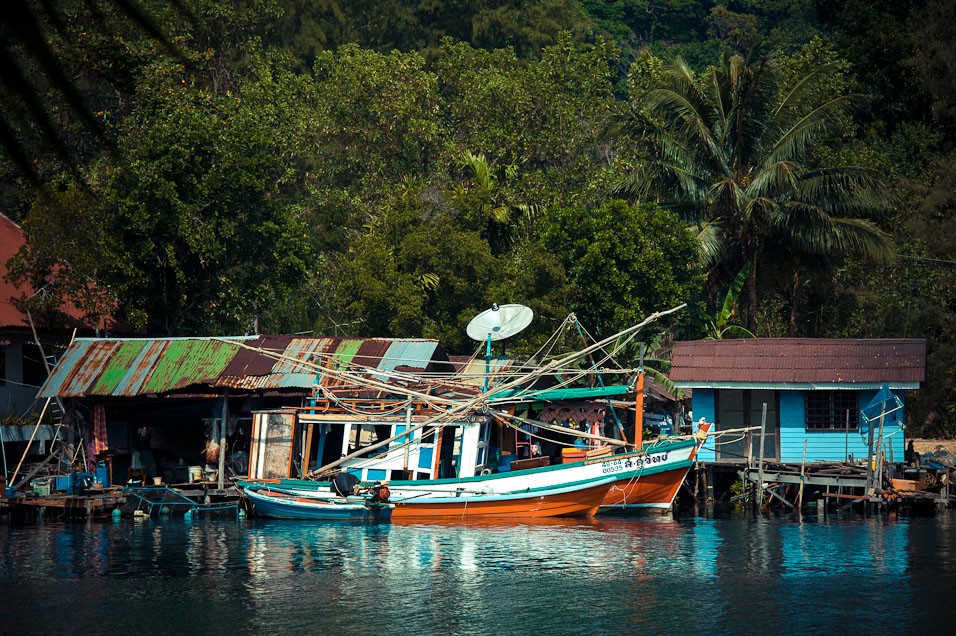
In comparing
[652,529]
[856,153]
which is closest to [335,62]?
[856,153]

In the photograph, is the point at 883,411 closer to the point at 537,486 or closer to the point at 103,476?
the point at 537,486

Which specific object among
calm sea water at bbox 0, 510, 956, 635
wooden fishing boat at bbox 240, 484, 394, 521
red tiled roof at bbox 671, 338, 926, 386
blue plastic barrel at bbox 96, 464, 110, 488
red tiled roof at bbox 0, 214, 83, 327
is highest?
red tiled roof at bbox 0, 214, 83, 327

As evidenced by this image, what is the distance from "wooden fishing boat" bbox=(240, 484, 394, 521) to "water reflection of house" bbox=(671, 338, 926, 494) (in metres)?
10.3

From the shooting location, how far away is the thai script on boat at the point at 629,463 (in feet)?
96.6

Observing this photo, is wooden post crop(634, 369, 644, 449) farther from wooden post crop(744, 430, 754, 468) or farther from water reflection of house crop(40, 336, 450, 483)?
water reflection of house crop(40, 336, 450, 483)

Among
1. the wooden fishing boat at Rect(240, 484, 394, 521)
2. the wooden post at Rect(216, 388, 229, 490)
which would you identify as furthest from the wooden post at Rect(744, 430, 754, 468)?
the wooden post at Rect(216, 388, 229, 490)

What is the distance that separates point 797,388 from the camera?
1261 inches

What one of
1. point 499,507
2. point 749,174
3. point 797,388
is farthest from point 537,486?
point 749,174

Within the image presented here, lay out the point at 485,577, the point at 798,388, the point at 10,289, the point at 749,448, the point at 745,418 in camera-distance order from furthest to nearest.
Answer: the point at 10,289 → the point at 745,418 → the point at 749,448 → the point at 798,388 → the point at 485,577

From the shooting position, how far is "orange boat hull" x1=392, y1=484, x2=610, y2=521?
29750 millimetres

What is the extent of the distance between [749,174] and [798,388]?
11.3 m

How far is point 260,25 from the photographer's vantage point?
6225cm

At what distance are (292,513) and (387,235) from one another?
15.4 meters

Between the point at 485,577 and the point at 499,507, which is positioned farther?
the point at 499,507
